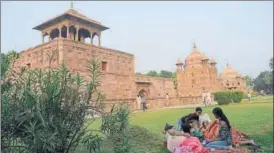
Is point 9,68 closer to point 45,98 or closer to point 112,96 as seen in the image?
point 45,98

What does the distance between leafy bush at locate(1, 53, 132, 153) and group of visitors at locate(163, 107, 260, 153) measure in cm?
172

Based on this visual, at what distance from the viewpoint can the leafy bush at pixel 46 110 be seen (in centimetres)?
390

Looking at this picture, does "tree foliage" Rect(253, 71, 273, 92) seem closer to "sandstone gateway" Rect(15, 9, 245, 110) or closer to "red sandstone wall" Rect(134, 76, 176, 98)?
"red sandstone wall" Rect(134, 76, 176, 98)

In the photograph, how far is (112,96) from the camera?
21.0m

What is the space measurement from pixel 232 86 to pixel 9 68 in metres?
43.1

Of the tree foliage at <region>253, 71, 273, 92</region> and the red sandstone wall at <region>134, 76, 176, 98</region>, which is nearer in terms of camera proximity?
the red sandstone wall at <region>134, 76, 176, 98</region>

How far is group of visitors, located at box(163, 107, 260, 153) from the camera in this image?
545cm

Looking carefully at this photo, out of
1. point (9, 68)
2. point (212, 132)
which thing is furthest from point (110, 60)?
point (9, 68)

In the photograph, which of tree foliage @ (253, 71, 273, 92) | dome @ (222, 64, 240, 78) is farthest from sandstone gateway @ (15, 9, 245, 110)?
tree foliage @ (253, 71, 273, 92)

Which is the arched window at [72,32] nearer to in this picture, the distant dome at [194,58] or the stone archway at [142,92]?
the stone archway at [142,92]

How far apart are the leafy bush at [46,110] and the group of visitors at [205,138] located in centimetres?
172

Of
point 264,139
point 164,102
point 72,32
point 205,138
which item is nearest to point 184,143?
point 205,138

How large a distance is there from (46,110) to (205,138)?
3733 millimetres

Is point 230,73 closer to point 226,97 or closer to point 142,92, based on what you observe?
point 142,92
